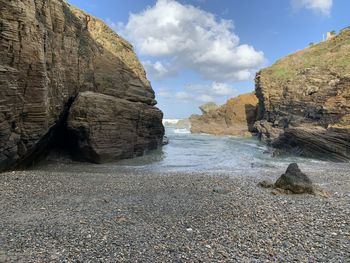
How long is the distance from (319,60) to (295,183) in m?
45.7

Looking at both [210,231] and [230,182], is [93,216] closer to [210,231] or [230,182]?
[210,231]

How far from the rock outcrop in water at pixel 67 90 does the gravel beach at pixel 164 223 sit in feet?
11.0

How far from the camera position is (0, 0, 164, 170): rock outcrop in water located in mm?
13703

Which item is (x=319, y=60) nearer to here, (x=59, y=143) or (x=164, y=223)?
(x=59, y=143)

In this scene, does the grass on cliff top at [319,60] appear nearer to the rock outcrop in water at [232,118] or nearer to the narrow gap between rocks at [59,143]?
the rock outcrop in water at [232,118]

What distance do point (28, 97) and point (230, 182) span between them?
9987mm

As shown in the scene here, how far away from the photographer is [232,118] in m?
74.1

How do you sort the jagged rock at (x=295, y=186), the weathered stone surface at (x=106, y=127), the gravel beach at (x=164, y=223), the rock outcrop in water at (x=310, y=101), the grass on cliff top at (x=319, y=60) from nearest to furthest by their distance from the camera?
1. the gravel beach at (x=164, y=223)
2. the jagged rock at (x=295, y=186)
3. the weathered stone surface at (x=106, y=127)
4. the rock outcrop in water at (x=310, y=101)
5. the grass on cliff top at (x=319, y=60)

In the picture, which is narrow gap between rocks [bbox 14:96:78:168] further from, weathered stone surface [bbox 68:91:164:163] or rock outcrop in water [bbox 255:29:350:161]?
rock outcrop in water [bbox 255:29:350:161]

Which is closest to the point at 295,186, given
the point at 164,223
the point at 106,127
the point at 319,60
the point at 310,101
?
the point at 164,223

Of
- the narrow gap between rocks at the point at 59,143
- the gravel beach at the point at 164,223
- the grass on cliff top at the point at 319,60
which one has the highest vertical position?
the grass on cliff top at the point at 319,60

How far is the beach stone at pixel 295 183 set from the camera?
12.0 meters

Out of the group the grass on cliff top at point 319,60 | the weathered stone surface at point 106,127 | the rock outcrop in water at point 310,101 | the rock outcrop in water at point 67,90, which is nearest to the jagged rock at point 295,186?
the rock outcrop in water at point 67,90

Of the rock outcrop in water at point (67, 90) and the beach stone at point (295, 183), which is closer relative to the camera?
the beach stone at point (295, 183)
